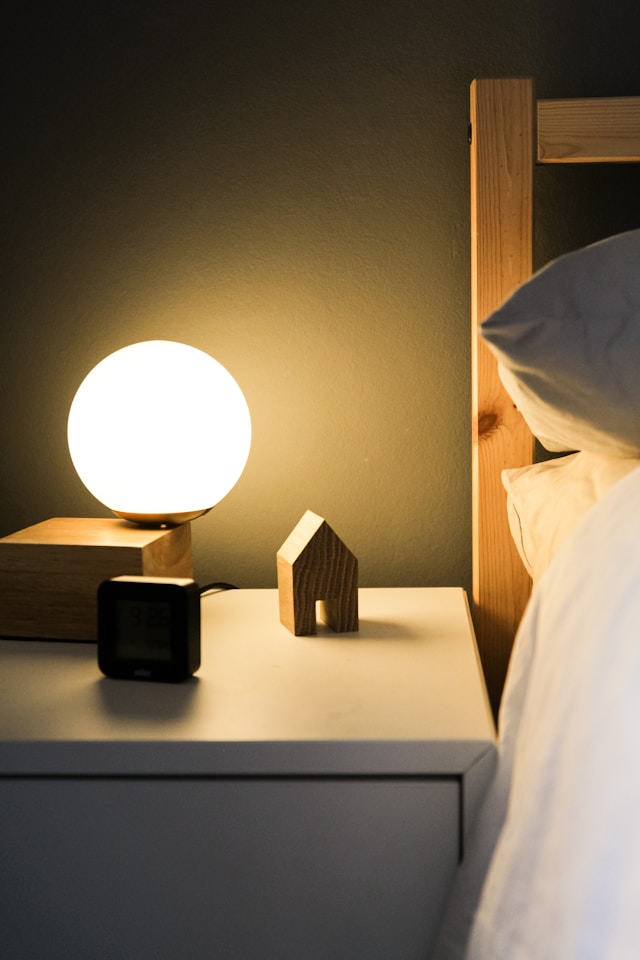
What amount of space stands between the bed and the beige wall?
0.12 m

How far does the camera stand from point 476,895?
0.71 meters

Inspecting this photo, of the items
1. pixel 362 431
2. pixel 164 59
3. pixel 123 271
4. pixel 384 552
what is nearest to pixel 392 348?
pixel 362 431

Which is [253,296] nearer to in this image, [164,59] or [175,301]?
[175,301]

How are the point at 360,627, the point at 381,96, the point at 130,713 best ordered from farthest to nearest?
the point at 381,96 → the point at 360,627 → the point at 130,713

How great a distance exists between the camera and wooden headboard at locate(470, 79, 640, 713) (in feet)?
3.58

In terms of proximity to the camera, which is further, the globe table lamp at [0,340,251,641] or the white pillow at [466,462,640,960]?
the globe table lamp at [0,340,251,641]

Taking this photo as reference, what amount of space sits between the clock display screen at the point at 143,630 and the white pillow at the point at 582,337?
1.28 ft

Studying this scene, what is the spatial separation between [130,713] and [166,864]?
127mm

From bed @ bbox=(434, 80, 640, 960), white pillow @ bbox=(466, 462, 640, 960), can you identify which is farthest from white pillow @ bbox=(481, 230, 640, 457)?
white pillow @ bbox=(466, 462, 640, 960)

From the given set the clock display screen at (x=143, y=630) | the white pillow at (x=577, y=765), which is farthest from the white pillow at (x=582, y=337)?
the clock display screen at (x=143, y=630)

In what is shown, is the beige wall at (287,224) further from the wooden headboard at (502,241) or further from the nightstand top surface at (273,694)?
the nightstand top surface at (273,694)

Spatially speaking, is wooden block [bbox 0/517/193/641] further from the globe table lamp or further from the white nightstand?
the white nightstand

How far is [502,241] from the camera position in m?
1.12

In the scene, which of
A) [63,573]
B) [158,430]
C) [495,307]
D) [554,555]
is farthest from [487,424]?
[63,573]
